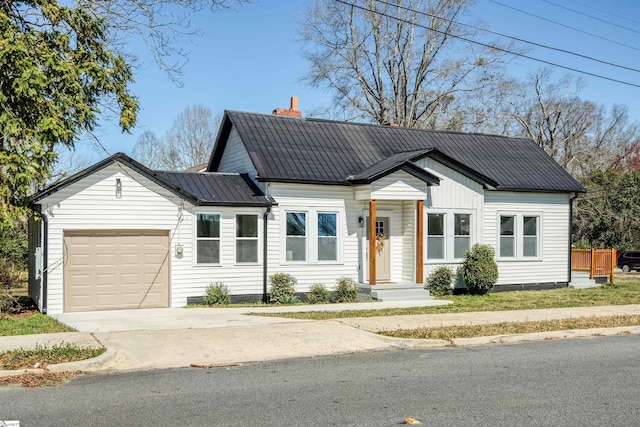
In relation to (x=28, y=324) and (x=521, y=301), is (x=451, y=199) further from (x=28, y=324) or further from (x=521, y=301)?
(x=28, y=324)

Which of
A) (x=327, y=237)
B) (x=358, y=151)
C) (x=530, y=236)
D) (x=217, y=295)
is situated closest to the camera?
(x=217, y=295)

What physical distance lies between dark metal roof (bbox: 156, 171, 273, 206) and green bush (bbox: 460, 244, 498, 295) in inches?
287

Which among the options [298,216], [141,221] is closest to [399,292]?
[298,216]

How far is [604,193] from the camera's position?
46.9m

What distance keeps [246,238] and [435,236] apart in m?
6.61

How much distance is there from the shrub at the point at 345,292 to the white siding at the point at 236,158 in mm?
4303

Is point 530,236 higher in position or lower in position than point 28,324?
higher

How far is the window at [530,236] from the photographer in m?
24.1

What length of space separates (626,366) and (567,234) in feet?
51.3

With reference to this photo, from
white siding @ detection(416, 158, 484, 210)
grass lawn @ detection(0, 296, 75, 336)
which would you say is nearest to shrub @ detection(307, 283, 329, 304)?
white siding @ detection(416, 158, 484, 210)

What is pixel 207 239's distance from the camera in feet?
62.1

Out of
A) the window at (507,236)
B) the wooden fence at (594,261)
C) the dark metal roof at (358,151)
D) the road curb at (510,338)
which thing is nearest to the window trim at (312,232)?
the dark metal roof at (358,151)

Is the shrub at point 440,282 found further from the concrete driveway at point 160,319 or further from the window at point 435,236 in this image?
the concrete driveway at point 160,319

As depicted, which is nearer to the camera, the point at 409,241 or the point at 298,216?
the point at 298,216
